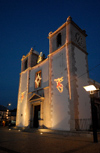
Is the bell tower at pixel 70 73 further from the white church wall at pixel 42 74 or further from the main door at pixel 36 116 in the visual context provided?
the main door at pixel 36 116

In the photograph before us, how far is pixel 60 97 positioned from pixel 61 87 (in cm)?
95

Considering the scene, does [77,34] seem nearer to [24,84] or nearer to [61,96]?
[61,96]

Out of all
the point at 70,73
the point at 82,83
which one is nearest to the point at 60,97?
the point at 70,73

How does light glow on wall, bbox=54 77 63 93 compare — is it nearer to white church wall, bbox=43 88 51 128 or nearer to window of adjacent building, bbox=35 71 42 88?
white church wall, bbox=43 88 51 128

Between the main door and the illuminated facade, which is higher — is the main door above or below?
below

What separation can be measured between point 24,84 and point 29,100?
334 cm

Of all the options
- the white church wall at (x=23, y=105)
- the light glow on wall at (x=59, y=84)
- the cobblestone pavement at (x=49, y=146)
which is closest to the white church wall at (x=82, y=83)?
the light glow on wall at (x=59, y=84)

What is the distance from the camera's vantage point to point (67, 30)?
43.7 ft

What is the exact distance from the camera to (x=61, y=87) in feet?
39.2

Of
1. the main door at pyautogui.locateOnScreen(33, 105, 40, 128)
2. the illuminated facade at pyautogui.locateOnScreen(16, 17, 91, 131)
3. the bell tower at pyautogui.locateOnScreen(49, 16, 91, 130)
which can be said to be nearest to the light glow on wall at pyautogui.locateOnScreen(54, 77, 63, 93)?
the illuminated facade at pyautogui.locateOnScreen(16, 17, 91, 131)

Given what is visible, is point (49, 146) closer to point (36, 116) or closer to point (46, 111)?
point (46, 111)

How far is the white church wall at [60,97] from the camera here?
10.9 metres

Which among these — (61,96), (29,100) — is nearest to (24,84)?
(29,100)

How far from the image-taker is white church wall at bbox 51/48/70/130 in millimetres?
10875
